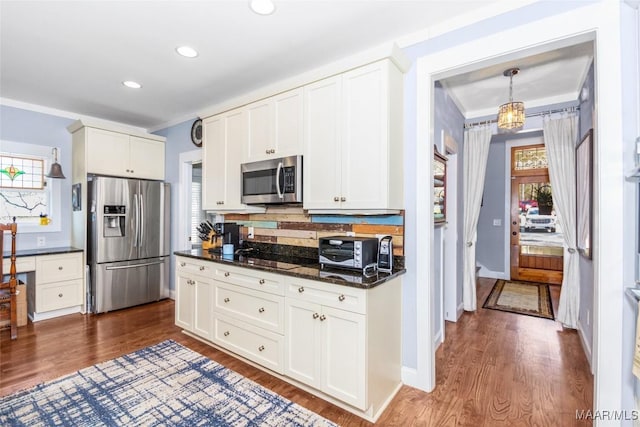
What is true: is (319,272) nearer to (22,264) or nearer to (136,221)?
(136,221)

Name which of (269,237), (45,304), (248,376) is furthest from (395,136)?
(45,304)

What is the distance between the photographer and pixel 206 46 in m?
2.53

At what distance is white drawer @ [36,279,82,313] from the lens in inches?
143

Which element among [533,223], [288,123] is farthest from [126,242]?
[533,223]

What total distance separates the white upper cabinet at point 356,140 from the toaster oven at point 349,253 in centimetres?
26

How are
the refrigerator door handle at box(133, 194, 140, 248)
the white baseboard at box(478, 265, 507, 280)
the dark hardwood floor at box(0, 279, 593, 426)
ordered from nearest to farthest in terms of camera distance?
the dark hardwood floor at box(0, 279, 593, 426) → the refrigerator door handle at box(133, 194, 140, 248) → the white baseboard at box(478, 265, 507, 280)

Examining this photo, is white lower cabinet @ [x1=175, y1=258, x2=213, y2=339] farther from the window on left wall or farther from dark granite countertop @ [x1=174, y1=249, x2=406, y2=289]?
the window on left wall

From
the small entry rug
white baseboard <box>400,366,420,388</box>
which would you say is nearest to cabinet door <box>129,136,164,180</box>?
white baseboard <box>400,366,420,388</box>

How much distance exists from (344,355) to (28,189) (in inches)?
175

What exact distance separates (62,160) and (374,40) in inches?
170

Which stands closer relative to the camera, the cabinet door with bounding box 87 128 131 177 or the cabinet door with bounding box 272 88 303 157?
the cabinet door with bounding box 272 88 303 157

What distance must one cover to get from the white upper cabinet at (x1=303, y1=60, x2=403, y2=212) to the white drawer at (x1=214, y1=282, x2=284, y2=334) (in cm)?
84

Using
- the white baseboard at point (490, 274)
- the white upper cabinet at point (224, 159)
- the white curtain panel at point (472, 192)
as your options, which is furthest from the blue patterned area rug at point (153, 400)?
the white baseboard at point (490, 274)

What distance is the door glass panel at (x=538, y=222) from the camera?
18.5 feet
